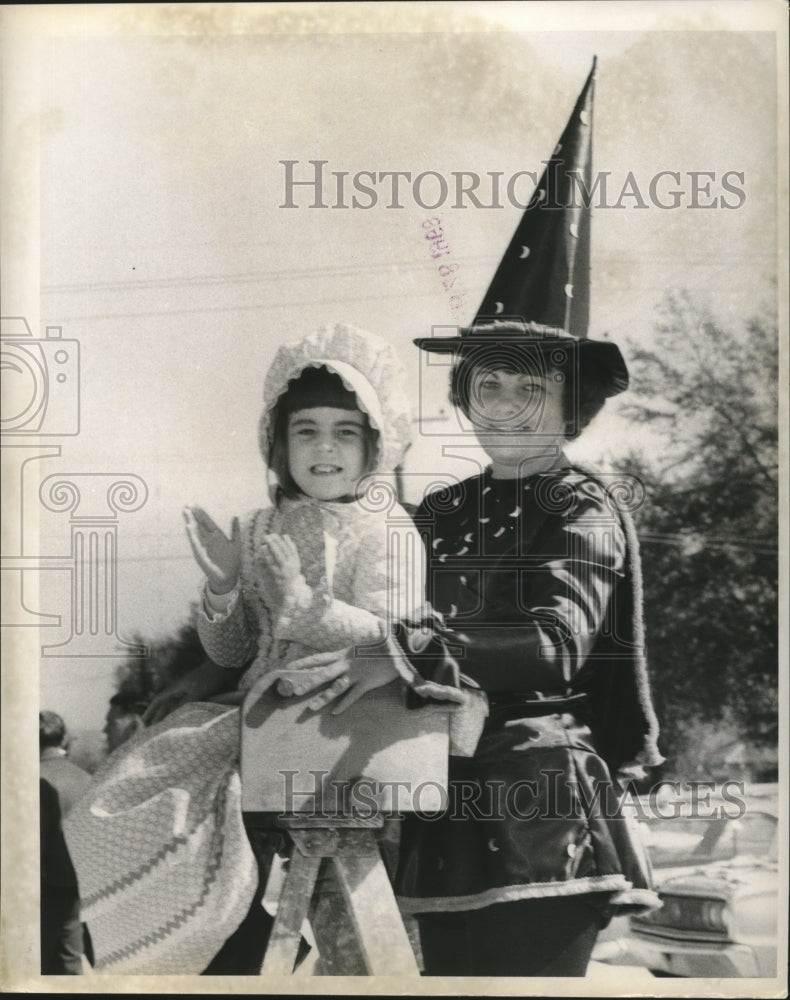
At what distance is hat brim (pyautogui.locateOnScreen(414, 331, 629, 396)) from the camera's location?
3957mm

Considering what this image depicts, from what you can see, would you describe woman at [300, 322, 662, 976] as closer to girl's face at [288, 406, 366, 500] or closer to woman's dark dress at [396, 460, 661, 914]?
woman's dark dress at [396, 460, 661, 914]

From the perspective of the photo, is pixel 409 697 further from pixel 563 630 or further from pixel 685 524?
pixel 685 524

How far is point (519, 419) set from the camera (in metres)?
3.96

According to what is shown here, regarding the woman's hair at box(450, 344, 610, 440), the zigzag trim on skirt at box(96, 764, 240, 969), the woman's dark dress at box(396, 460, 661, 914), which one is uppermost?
the woman's hair at box(450, 344, 610, 440)

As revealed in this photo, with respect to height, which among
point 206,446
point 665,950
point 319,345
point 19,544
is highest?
point 319,345

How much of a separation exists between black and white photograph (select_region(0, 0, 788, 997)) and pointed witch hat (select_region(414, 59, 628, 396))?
11 millimetres

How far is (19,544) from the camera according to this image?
4051 mm

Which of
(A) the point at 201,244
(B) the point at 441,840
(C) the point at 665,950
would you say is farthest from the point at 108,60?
(C) the point at 665,950

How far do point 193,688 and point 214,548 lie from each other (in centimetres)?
42

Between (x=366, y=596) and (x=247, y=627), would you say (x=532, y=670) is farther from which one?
(x=247, y=627)

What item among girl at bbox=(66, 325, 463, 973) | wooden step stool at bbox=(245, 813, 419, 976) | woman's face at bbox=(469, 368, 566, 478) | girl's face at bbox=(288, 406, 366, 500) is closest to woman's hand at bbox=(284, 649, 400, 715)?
girl at bbox=(66, 325, 463, 973)

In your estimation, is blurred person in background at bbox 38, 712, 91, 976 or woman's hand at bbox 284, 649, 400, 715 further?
blurred person in background at bbox 38, 712, 91, 976

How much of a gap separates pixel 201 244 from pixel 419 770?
5.55ft

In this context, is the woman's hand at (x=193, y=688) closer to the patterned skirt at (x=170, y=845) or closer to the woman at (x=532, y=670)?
the patterned skirt at (x=170, y=845)
